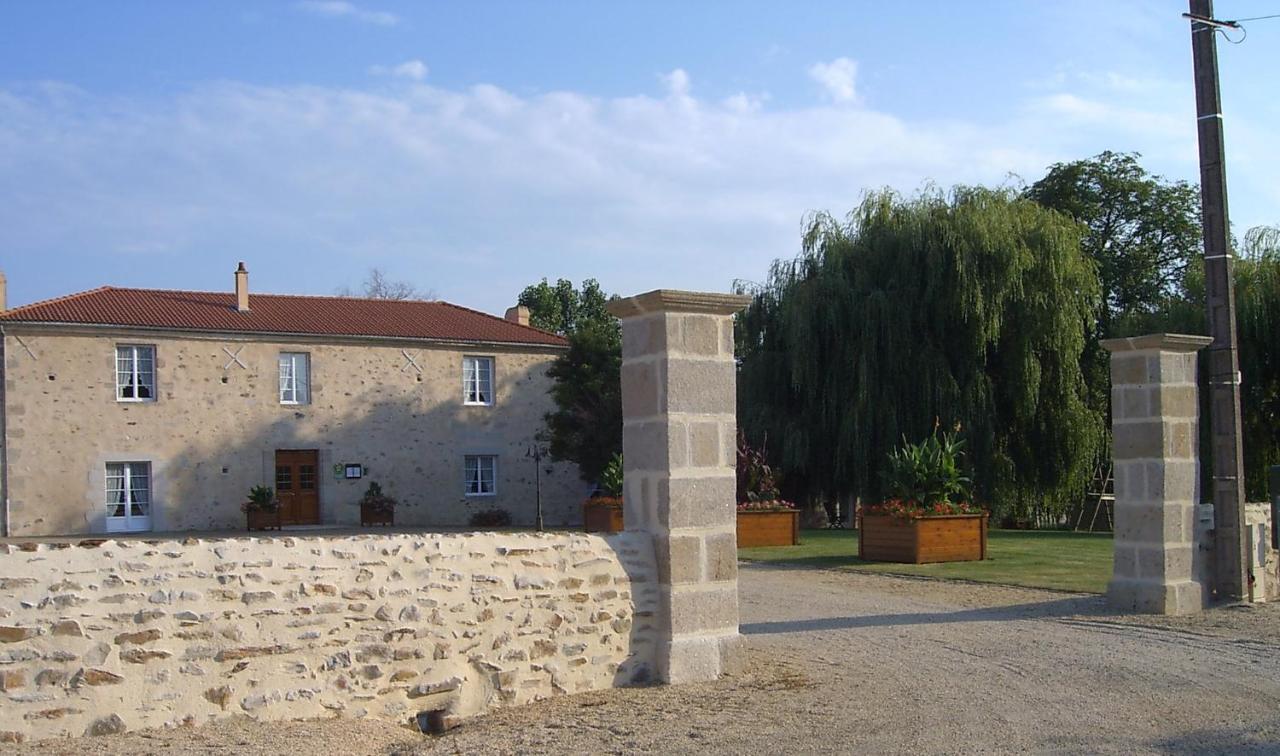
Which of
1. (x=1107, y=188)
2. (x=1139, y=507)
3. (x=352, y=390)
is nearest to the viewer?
(x=1139, y=507)

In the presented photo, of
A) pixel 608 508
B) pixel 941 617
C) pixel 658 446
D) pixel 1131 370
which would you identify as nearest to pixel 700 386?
pixel 658 446

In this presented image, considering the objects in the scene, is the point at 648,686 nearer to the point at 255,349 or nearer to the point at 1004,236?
the point at 1004,236

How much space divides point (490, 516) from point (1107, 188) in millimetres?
18976

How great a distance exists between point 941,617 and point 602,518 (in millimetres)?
8762

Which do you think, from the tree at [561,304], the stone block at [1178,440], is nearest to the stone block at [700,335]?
the stone block at [1178,440]

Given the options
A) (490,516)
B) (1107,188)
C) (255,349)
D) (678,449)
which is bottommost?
(490,516)

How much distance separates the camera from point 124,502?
2377cm

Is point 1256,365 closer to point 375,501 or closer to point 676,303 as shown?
point 676,303

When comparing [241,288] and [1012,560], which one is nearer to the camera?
[1012,560]

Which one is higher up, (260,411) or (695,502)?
(260,411)

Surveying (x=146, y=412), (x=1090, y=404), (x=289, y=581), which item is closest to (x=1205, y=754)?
(x=289, y=581)

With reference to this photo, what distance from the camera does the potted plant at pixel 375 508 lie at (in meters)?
25.9

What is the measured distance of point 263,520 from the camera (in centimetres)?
2411

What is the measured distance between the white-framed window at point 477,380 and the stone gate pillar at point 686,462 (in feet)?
69.2
